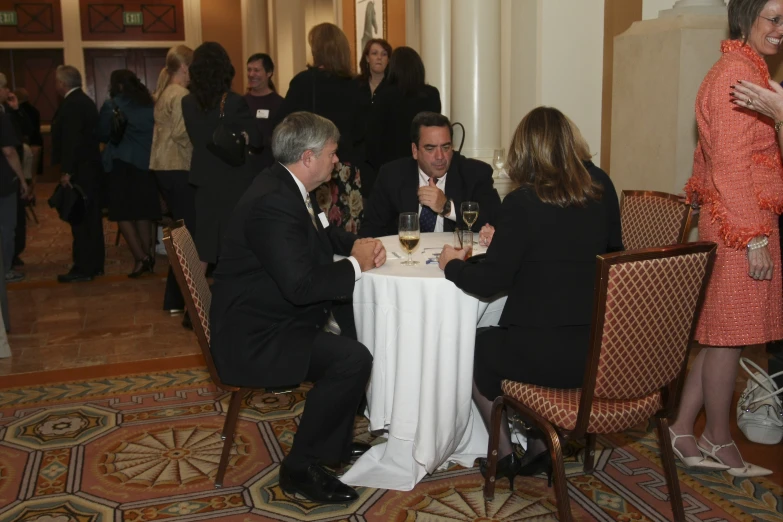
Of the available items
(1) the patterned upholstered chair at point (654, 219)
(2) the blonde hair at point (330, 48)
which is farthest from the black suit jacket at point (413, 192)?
(2) the blonde hair at point (330, 48)

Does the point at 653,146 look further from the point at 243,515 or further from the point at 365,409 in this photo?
the point at 243,515

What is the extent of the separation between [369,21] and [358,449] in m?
5.83

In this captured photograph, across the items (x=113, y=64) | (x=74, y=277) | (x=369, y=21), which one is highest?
(x=113, y=64)

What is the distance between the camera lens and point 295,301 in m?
2.62

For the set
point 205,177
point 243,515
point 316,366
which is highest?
point 205,177

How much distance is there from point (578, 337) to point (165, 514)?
4.80 feet

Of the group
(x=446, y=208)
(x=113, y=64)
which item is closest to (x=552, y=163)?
(x=446, y=208)

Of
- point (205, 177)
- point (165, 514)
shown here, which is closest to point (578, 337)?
point (165, 514)

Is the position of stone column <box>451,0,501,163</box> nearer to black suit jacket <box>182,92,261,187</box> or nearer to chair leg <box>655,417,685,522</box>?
black suit jacket <box>182,92,261,187</box>

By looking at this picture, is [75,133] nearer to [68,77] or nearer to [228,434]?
[68,77]

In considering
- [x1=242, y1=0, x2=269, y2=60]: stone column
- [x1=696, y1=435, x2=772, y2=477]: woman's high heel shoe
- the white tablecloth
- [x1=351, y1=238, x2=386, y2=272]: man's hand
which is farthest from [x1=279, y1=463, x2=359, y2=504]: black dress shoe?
[x1=242, y1=0, x2=269, y2=60]: stone column

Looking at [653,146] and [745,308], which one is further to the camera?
[653,146]

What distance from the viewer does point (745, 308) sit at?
2859mm

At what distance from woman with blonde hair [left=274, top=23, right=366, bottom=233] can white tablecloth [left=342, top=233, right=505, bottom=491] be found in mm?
2260
